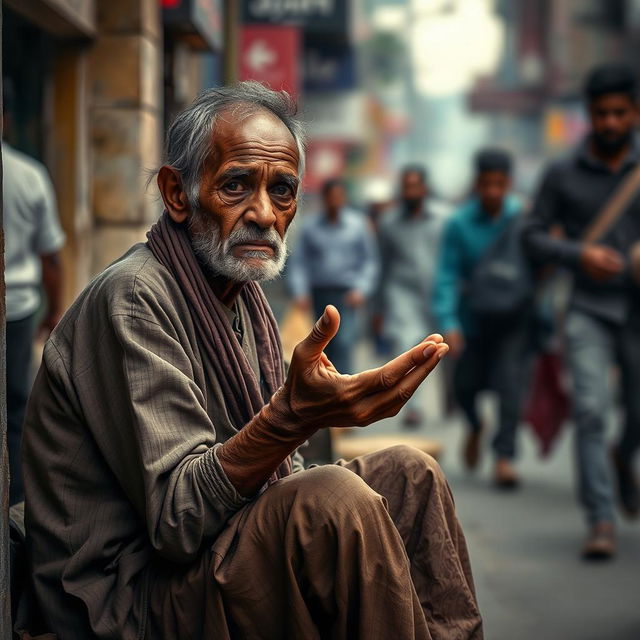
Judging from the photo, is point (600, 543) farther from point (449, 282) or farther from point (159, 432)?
point (159, 432)

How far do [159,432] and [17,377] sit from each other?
3.06 meters

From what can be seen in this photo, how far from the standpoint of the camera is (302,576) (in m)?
2.74

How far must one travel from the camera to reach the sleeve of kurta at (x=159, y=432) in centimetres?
271

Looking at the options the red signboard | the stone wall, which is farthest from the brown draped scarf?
the red signboard

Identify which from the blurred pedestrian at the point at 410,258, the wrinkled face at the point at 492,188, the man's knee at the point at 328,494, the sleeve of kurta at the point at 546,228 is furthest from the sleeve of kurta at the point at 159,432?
the blurred pedestrian at the point at 410,258

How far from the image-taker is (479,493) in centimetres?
762

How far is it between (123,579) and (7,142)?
425 cm

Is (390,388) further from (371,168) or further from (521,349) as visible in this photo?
(371,168)

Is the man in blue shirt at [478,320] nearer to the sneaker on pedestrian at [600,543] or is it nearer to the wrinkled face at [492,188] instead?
the wrinkled face at [492,188]

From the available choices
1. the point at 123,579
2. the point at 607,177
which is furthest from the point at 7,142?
the point at 123,579

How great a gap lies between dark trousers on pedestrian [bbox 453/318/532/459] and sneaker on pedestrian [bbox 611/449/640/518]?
1154 mm

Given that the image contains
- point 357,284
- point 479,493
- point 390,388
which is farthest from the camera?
point 357,284

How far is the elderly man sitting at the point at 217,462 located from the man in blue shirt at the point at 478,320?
496cm

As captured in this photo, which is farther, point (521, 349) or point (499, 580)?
point (521, 349)
